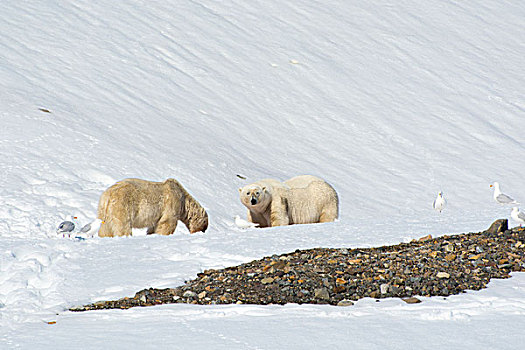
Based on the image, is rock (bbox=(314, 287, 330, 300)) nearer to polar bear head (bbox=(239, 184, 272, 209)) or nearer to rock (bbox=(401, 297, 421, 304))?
rock (bbox=(401, 297, 421, 304))

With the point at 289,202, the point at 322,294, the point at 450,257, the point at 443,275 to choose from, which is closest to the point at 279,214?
the point at 289,202

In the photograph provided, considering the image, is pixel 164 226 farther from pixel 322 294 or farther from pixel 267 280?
pixel 322 294

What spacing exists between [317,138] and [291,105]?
3114 mm

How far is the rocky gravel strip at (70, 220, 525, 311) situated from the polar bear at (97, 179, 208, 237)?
4110 mm

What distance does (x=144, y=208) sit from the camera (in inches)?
482

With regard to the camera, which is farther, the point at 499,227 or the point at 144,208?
the point at 144,208

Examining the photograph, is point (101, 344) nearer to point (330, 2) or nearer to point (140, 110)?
point (140, 110)

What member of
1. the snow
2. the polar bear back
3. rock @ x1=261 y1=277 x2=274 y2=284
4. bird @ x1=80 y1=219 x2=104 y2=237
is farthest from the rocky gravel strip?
the polar bear back

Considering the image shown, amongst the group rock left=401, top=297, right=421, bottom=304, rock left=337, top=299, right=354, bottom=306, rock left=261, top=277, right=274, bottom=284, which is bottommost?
rock left=337, top=299, right=354, bottom=306

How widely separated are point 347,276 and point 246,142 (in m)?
21.0

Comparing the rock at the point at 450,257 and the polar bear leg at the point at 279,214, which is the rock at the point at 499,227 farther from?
the polar bear leg at the point at 279,214

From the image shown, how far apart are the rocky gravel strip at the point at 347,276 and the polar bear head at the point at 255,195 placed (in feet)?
14.4

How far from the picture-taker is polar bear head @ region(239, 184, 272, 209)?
13.2m

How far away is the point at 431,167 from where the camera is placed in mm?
30688
